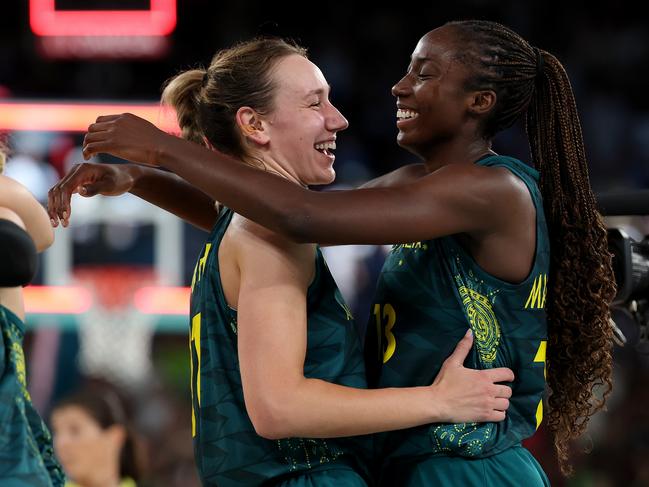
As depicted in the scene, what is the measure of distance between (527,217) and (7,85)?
24.9 feet

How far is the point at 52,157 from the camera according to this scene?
25.5ft

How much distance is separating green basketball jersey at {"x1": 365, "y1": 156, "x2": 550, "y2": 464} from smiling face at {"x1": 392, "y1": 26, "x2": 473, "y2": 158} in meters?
0.14

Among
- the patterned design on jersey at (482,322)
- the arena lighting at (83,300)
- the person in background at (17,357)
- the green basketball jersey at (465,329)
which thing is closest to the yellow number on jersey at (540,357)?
the green basketball jersey at (465,329)

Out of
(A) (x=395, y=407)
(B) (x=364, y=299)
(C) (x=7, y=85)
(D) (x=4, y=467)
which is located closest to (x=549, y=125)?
(A) (x=395, y=407)

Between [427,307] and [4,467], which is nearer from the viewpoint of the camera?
[4,467]

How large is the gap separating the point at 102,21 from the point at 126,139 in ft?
21.6

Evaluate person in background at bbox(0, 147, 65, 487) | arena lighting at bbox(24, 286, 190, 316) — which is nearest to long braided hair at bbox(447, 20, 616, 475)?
person in background at bbox(0, 147, 65, 487)

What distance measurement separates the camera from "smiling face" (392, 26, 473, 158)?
227 cm

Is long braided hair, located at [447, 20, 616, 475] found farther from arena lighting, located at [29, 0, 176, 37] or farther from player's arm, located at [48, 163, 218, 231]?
arena lighting, located at [29, 0, 176, 37]

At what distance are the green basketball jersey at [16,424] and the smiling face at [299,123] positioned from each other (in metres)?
0.64

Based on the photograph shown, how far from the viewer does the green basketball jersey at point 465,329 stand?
2.14m

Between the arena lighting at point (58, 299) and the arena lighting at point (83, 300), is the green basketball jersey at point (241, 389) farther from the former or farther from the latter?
the arena lighting at point (58, 299)

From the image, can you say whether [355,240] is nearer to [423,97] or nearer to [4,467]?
[423,97]

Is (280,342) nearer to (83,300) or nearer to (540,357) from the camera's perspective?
(540,357)
